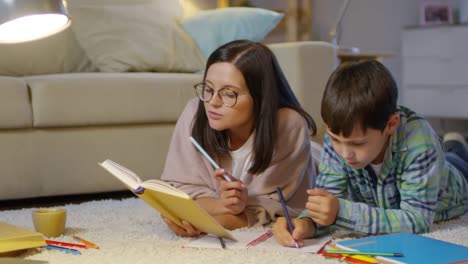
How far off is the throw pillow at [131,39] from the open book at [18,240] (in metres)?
1.27

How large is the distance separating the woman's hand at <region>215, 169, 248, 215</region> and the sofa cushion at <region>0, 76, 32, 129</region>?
869 millimetres

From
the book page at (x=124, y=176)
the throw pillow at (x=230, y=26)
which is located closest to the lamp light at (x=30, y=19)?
the book page at (x=124, y=176)

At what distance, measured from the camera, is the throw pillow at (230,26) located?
107 inches

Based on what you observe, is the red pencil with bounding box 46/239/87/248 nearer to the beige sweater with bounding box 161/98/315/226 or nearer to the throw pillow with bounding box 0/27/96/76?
the beige sweater with bounding box 161/98/315/226

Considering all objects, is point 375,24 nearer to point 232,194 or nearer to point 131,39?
point 131,39

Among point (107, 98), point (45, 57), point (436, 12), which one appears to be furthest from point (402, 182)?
point (436, 12)

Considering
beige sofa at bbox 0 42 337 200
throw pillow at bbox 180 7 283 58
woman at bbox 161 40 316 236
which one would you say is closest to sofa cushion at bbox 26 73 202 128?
beige sofa at bbox 0 42 337 200

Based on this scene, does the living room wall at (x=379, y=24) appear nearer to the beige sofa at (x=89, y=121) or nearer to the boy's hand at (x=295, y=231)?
→ the beige sofa at (x=89, y=121)

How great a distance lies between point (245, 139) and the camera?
1.74m

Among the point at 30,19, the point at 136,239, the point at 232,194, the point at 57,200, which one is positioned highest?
the point at 30,19

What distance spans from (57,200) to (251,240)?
1100 mm

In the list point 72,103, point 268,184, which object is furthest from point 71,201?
point 268,184

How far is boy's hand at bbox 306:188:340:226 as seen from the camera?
4.63ft

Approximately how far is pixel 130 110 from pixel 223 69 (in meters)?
0.74
